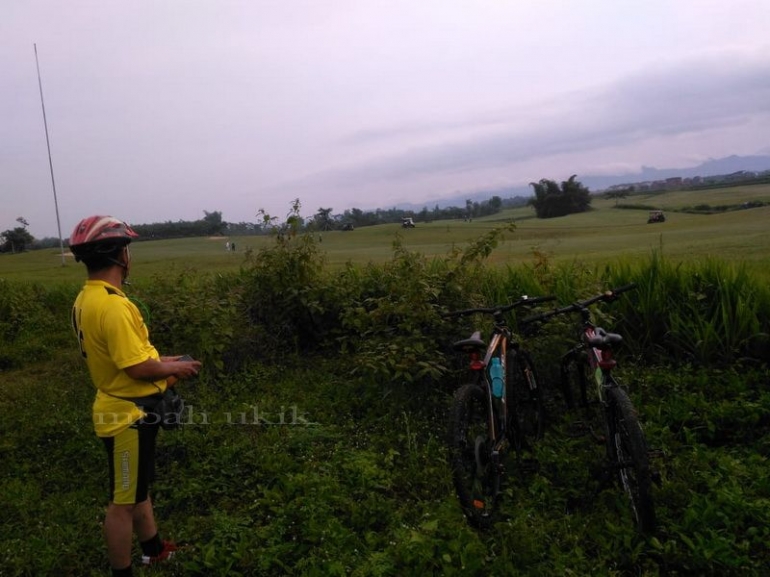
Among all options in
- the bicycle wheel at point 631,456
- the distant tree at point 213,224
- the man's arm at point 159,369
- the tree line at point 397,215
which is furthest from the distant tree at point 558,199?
the man's arm at point 159,369

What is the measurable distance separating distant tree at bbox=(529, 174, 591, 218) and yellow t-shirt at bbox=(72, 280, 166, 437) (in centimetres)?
1467

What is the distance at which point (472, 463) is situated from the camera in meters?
3.16

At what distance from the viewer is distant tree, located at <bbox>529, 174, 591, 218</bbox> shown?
16.4 m

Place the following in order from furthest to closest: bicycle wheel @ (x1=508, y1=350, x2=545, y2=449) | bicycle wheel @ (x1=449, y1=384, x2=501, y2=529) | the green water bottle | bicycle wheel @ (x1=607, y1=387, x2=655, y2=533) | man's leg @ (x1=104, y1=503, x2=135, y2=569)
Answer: bicycle wheel @ (x1=508, y1=350, x2=545, y2=449) < the green water bottle < bicycle wheel @ (x1=449, y1=384, x2=501, y2=529) < bicycle wheel @ (x1=607, y1=387, x2=655, y2=533) < man's leg @ (x1=104, y1=503, x2=135, y2=569)

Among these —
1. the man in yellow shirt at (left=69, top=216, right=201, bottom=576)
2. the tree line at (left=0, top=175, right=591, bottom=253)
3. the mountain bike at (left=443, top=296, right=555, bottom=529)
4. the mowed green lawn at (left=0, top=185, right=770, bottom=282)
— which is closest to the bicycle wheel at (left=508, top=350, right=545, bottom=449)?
the mountain bike at (left=443, top=296, right=555, bottom=529)

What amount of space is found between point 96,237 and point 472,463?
2.23 m

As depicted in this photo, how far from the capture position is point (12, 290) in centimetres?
874

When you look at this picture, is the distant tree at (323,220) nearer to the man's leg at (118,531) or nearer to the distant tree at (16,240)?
the man's leg at (118,531)

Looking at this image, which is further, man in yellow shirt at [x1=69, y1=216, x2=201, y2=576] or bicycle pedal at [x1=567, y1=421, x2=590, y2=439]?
bicycle pedal at [x1=567, y1=421, x2=590, y2=439]

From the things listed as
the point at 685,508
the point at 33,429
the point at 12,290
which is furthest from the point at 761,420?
the point at 12,290

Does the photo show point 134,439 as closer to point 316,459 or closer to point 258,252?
point 316,459

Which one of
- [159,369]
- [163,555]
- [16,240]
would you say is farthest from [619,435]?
[16,240]

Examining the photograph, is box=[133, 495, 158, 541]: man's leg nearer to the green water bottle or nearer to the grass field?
the grass field

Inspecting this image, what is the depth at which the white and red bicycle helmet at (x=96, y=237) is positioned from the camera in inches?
101
